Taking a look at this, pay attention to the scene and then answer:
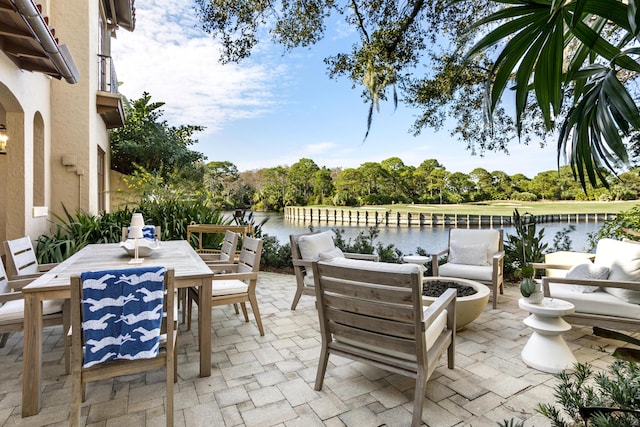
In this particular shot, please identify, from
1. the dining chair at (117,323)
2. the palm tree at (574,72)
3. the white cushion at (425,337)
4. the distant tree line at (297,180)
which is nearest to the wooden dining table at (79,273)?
the dining chair at (117,323)

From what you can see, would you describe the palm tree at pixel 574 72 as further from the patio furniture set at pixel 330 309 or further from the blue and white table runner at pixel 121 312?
the blue and white table runner at pixel 121 312

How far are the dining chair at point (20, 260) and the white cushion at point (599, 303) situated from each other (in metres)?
4.62

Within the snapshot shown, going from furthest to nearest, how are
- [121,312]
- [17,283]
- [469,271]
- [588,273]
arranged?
[469,271] → [588,273] → [17,283] → [121,312]

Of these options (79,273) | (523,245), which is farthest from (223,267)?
(523,245)

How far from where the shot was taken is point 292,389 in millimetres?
2236

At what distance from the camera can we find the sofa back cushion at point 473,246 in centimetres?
441

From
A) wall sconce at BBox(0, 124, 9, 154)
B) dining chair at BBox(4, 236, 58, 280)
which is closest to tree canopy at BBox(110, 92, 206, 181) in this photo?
wall sconce at BBox(0, 124, 9, 154)

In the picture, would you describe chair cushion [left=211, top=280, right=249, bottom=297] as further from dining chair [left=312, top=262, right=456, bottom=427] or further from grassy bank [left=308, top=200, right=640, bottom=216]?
grassy bank [left=308, top=200, right=640, bottom=216]

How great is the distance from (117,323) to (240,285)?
4.88 ft

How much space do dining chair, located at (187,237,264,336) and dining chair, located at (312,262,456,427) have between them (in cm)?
105

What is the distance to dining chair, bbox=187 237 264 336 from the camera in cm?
295

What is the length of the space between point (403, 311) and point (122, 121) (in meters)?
8.39

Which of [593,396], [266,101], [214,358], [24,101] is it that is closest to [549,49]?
[593,396]

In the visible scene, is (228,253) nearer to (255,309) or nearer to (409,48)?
(255,309)
